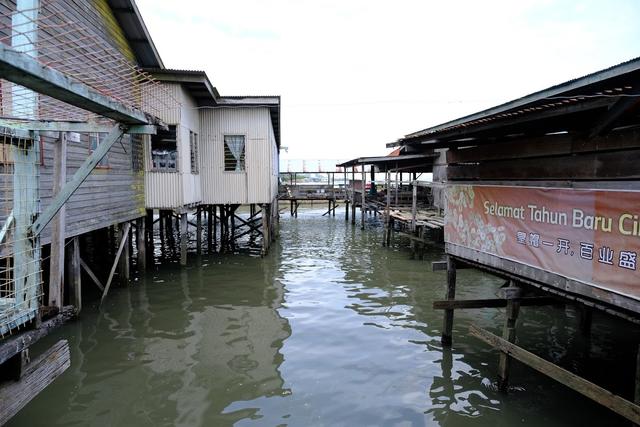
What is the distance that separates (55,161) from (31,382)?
5.20 metres

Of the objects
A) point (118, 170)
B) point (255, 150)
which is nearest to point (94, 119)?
point (118, 170)

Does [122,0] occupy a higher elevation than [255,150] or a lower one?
higher

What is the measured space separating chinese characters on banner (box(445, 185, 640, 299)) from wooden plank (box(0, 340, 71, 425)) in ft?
17.8

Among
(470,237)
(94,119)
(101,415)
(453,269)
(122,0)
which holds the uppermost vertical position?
(122,0)

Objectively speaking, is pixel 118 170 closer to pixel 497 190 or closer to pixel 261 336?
pixel 261 336

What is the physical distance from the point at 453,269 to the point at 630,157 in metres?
3.68

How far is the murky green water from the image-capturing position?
5.60 metres

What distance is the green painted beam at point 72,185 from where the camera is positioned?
4.08 metres

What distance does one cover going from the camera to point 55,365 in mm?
3693

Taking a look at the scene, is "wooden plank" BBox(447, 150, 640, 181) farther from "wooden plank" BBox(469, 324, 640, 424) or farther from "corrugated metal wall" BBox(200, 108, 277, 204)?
"corrugated metal wall" BBox(200, 108, 277, 204)

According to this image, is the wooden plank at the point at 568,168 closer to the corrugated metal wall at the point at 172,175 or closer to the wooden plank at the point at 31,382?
the wooden plank at the point at 31,382

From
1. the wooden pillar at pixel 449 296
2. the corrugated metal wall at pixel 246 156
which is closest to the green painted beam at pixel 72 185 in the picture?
the wooden pillar at pixel 449 296

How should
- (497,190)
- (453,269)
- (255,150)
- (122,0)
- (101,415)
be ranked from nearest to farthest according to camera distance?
1. (101,415)
2. (497,190)
3. (453,269)
4. (122,0)
5. (255,150)

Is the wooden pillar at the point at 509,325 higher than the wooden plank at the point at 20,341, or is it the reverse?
the wooden plank at the point at 20,341
